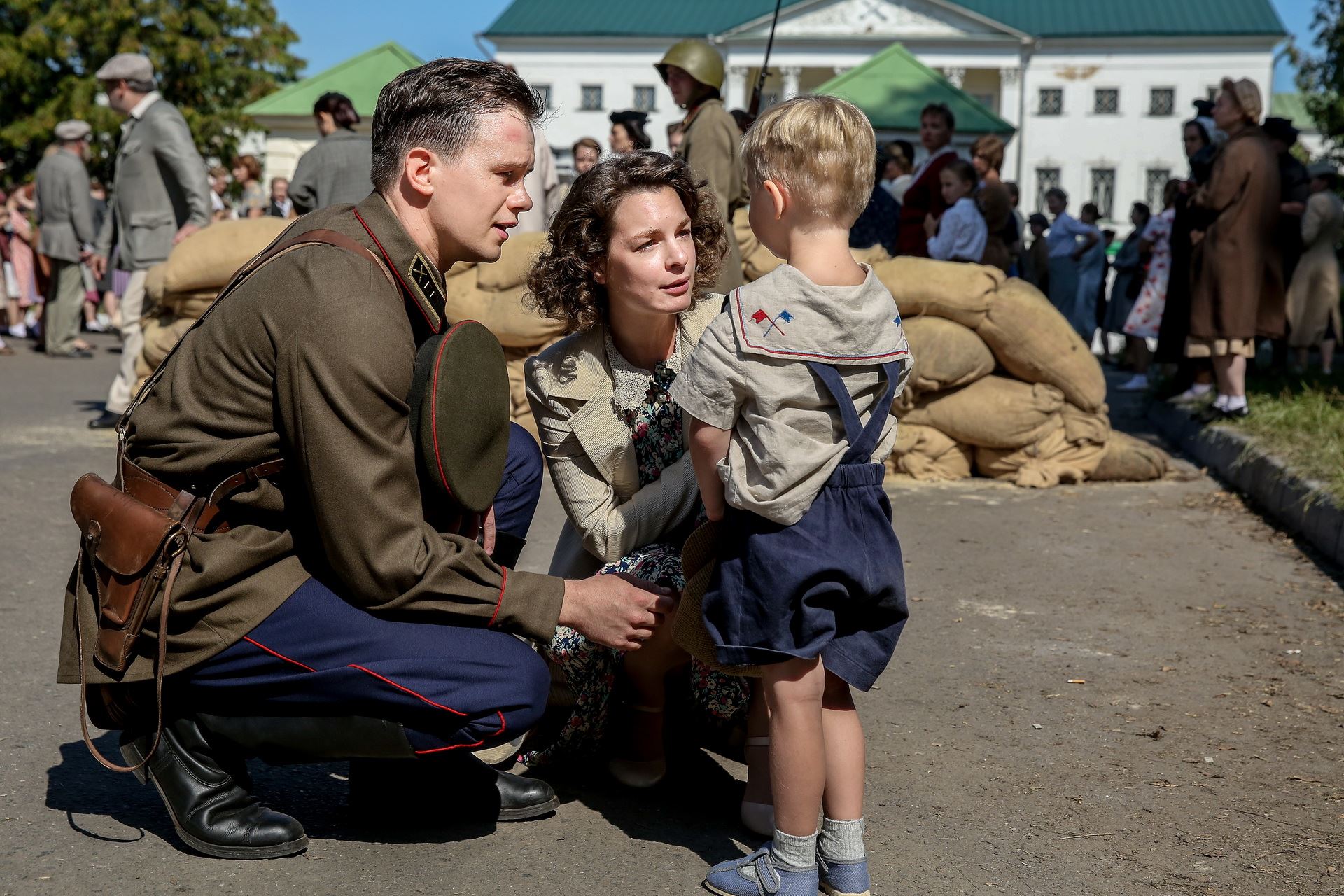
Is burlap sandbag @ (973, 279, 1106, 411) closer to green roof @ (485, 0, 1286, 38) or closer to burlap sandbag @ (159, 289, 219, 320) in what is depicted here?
burlap sandbag @ (159, 289, 219, 320)

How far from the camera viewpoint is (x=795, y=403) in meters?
2.45

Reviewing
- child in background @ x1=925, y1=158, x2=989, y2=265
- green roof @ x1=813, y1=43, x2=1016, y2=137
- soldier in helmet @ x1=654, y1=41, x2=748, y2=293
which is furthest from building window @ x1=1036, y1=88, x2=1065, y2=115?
soldier in helmet @ x1=654, y1=41, x2=748, y2=293

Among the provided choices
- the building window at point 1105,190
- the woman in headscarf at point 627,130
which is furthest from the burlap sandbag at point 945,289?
the building window at point 1105,190

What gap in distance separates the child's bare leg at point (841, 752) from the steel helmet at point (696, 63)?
204 inches

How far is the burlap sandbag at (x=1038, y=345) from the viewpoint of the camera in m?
6.89

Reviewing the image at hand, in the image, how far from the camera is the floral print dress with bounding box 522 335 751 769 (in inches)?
119

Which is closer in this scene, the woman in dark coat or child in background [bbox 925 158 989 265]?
the woman in dark coat

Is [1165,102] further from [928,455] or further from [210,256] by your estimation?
[210,256]

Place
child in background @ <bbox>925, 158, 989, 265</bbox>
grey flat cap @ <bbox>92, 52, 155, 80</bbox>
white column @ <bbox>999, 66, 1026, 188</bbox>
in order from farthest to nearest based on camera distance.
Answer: white column @ <bbox>999, 66, 1026, 188</bbox>, child in background @ <bbox>925, 158, 989, 265</bbox>, grey flat cap @ <bbox>92, 52, 155, 80</bbox>

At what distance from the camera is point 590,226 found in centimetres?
317

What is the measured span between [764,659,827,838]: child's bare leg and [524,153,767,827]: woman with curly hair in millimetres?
534

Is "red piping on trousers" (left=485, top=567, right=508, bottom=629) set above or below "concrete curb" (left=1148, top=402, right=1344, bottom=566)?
above

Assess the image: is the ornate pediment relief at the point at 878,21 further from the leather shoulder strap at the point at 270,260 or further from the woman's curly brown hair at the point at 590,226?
the leather shoulder strap at the point at 270,260

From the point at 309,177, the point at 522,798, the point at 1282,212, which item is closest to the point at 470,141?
the point at 522,798
